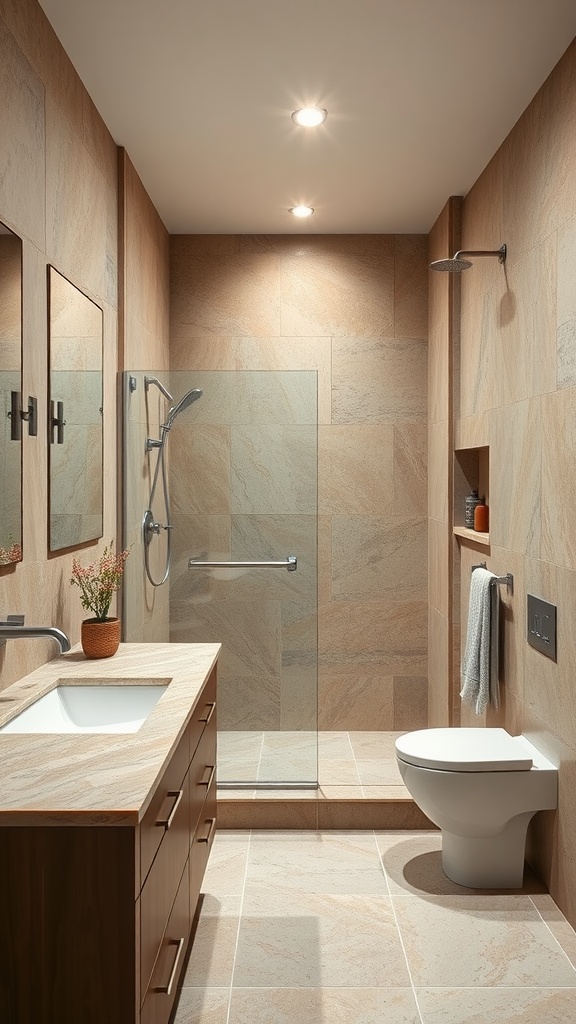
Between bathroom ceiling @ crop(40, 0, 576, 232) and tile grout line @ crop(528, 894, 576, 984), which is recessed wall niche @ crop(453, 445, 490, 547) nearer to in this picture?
bathroom ceiling @ crop(40, 0, 576, 232)

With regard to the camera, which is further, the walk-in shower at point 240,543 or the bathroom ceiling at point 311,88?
the walk-in shower at point 240,543

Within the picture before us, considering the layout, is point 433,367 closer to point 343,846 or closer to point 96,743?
point 343,846

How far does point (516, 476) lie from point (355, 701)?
1.80 metres

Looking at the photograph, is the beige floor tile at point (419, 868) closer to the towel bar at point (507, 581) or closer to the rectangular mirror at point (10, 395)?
the towel bar at point (507, 581)

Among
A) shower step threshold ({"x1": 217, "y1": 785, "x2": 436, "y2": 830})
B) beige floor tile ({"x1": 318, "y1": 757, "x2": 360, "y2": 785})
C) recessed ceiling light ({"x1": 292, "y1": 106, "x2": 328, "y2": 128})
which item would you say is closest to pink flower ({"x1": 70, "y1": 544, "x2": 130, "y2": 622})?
shower step threshold ({"x1": 217, "y1": 785, "x2": 436, "y2": 830})

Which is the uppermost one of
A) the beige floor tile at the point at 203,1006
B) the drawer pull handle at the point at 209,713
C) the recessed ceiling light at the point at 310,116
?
the recessed ceiling light at the point at 310,116

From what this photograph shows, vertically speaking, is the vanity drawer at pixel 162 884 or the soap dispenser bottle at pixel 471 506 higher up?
the soap dispenser bottle at pixel 471 506

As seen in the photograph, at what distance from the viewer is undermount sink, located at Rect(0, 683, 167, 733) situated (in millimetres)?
2160

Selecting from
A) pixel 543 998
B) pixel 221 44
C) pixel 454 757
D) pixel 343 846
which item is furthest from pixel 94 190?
pixel 543 998

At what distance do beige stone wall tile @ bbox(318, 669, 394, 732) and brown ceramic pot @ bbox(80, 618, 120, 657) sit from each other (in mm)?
2089

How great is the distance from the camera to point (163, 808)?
1.71 meters

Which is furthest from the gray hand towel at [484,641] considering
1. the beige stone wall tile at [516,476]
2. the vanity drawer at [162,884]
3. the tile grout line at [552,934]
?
the vanity drawer at [162,884]

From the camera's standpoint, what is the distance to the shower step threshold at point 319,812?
133 inches

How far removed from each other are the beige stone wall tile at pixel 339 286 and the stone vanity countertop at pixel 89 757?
2.50 m
